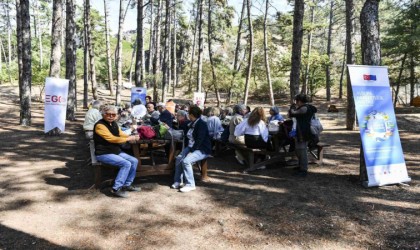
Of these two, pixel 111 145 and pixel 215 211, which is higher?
pixel 111 145

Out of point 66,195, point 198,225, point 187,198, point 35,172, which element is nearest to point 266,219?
point 198,225

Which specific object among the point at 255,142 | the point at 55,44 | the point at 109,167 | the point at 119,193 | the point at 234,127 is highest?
the point at 55,44

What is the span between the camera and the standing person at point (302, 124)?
6.11 m

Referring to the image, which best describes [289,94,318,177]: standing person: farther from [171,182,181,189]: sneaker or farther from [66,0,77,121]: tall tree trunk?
[66,0,77,121]: tall tree trunk

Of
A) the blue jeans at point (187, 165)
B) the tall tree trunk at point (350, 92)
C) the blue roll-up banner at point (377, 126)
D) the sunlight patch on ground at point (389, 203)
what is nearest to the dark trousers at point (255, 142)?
the blue jeans at point (187, 165)

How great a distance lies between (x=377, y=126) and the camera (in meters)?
5.50

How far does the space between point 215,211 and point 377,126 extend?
323 cm

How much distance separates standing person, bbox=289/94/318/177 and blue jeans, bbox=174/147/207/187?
76.3 inches

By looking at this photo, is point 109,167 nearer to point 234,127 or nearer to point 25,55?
point 234,127

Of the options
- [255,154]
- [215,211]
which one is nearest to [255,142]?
[255,154]

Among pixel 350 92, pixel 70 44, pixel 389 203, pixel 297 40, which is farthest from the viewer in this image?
pixel 70 44

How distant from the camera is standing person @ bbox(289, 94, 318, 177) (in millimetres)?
6109

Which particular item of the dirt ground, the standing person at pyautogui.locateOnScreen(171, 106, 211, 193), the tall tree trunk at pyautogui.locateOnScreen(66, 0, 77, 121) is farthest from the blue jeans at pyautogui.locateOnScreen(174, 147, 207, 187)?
the tall tree trunk at pyautogui.locateOnScreen(66, 0, 77, 121)

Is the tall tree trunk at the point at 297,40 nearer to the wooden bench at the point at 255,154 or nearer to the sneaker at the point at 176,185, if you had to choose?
the wooden bench at the point at 255,154
